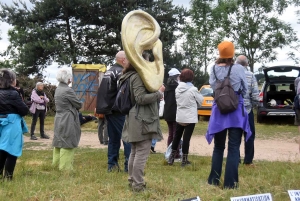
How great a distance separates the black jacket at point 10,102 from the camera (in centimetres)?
529

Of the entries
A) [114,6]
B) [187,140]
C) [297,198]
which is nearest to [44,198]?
[297,198]

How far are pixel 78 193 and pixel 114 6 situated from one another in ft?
66.1

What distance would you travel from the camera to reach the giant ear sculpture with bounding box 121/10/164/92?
448 centimetres

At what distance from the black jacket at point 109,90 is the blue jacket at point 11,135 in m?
1.17

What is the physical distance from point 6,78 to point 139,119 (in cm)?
201

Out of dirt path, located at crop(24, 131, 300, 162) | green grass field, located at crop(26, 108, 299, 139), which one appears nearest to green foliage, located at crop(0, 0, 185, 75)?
green grass field, located at crop(26, 108, 299, 139)

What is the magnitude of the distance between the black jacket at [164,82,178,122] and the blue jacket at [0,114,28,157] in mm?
3052

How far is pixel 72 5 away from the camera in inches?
926

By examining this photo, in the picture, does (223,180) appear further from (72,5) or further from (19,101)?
(72,5)

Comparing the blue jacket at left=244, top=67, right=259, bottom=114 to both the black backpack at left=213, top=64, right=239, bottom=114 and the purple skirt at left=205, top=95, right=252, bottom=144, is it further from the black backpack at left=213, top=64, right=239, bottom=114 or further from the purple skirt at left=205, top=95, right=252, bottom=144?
the black backpack at left=213, top=64, right=239, bottom=114

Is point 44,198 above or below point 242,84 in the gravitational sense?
below

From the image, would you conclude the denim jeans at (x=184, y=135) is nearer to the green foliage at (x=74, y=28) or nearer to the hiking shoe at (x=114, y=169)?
the hiking shoe at (x=114, y=169)

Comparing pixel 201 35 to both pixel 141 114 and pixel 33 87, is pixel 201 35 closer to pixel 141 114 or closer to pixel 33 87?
pixel 33 87

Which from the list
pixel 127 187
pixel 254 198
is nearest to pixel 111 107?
pixel 127 187
